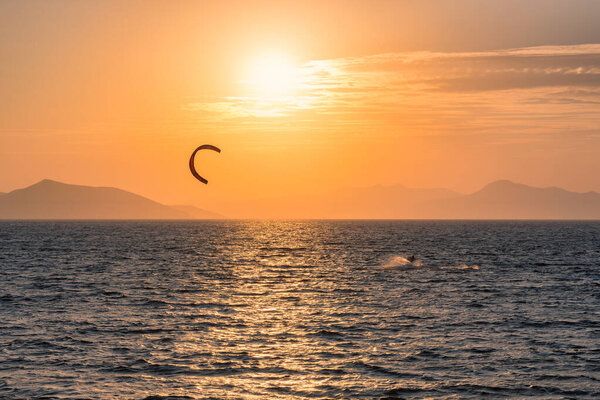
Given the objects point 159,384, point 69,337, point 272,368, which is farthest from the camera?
point 69,337

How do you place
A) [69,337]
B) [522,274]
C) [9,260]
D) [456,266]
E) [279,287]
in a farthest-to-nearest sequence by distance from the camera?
[9,260]
[456,266]
[522,274]
[279,287]
[69,337]

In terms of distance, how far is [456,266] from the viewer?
84.4 m

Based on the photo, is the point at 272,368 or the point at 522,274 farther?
the point at 522,274

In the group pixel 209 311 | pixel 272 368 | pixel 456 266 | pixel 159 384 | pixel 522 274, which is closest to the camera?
pixel 159 384

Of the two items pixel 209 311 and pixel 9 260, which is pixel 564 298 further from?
pixel 9 260

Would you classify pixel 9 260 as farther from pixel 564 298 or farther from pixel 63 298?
pixel 564 298

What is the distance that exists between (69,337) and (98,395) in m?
11.8

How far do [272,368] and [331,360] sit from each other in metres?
3.14

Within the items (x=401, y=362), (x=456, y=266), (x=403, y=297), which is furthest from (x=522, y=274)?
(x=401, y=362)

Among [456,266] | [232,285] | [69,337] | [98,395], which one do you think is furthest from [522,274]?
[98,395]

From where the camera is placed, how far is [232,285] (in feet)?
205

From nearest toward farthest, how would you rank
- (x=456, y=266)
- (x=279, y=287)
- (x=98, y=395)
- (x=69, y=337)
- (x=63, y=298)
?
(x=98, y=395) < (x=69, y=337) < (x=63, y=298) < (x=279, y=287) < (x=456, y=266)

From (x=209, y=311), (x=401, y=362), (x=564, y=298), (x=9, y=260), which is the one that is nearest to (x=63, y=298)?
(x=209, y=311)

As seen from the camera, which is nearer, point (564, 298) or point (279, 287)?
point (564, 298)
